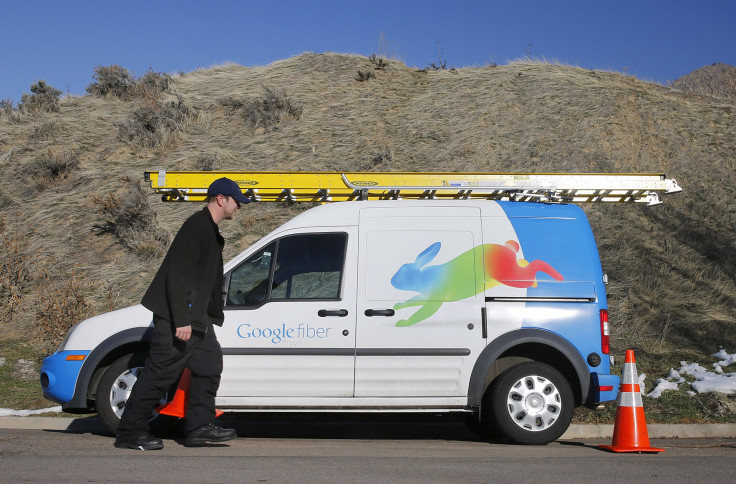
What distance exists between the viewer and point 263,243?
274 inches

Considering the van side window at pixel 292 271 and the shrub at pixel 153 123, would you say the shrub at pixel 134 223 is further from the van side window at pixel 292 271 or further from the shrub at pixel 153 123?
the van side window at pixel 292 271

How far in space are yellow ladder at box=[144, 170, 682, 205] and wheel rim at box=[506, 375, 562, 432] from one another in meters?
1.95

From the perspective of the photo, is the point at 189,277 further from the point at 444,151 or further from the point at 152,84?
the point at 152,84

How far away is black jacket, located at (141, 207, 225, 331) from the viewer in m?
5.64

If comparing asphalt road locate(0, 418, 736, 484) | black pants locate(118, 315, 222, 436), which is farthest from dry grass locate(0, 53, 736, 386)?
black pants locate(118, 315, 222, 436)

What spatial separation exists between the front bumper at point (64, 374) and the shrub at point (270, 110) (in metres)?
14.3

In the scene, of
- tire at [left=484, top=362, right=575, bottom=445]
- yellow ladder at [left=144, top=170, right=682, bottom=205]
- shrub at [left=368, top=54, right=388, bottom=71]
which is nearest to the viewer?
tire at [left=484, top=362, right=575, bottom=445]

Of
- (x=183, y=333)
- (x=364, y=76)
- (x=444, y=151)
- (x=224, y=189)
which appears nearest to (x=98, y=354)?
(x=183, y=333)

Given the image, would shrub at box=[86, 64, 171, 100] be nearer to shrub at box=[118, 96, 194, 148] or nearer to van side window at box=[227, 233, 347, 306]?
shrub at box=[118, 96, 194, 148]

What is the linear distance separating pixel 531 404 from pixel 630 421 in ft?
2.67

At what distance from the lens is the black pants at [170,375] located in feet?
18.8

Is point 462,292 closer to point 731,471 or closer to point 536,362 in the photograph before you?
point 536,362

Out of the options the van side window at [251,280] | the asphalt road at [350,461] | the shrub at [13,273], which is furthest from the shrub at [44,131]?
the van side window at [251,280]

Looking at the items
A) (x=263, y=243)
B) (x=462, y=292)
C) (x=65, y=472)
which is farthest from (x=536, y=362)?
(x=65, y=472)
